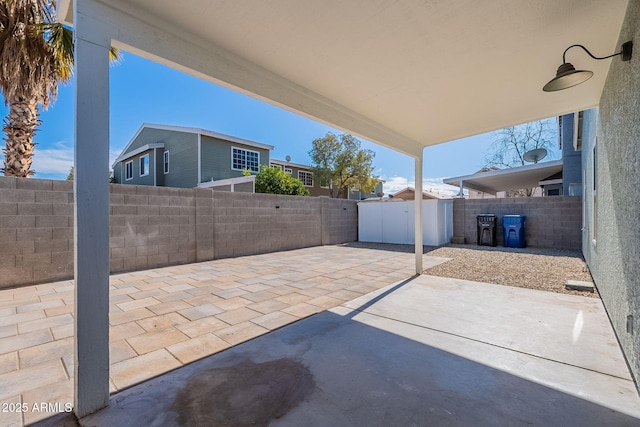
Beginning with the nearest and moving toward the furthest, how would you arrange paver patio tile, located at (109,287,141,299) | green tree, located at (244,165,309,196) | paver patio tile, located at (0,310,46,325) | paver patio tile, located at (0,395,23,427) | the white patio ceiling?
paver patio tile, located at (0,395,23,427) → the white patio ceiling → paver patio tile, located at (0,310,46,325) → paver patio tile, located at (109,287,141,299) → green tree, located at (244,165,309,196)

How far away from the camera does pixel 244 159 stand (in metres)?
14.8

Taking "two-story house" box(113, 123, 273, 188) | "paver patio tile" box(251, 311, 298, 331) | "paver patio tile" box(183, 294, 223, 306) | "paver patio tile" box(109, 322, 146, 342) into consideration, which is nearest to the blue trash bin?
"paver patio tile" box(251, 311, 298, 331)

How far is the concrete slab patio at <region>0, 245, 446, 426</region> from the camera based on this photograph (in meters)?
2.18

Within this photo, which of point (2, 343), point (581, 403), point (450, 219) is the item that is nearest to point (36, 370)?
point (2, 343)

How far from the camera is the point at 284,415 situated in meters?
1.72

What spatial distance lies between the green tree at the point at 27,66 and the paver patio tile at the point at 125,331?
182 inches

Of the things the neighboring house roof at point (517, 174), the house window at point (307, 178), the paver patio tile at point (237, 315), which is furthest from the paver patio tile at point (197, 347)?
the house window at point (307, 178)

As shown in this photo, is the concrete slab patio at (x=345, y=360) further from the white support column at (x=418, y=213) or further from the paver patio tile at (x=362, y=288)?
the white support column at (x=418, y=213)

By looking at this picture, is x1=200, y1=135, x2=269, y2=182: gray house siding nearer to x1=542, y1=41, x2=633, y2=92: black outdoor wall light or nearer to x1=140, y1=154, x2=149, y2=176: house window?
x1=140, y1=154, x2=149, y2=176: house window

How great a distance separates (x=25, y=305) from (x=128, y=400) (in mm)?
3203

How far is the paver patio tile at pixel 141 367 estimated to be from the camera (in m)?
2.13

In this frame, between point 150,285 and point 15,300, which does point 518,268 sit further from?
point 15,300

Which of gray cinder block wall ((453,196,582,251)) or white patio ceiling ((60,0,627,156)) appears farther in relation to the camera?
gray cinder block wall ((453,196,582,251))

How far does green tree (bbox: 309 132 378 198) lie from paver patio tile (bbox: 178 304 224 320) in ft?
49.2
